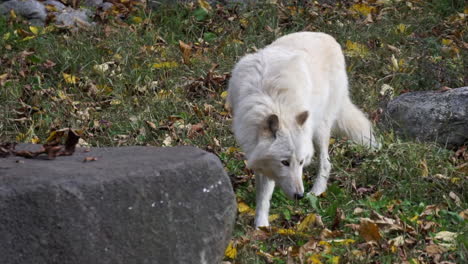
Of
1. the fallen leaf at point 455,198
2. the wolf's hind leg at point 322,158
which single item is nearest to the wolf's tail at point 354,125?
the wolf's hind leg at point 322,158

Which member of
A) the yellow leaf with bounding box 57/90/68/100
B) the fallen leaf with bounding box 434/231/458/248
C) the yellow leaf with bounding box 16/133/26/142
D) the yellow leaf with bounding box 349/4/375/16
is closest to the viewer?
the fallen leaf with bounding box 434/231/458/248

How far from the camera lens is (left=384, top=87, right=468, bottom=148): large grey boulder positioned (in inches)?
257

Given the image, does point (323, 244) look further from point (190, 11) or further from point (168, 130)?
point (190, 11)

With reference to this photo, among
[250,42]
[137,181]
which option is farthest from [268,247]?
[250,42]

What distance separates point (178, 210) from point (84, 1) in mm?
7742

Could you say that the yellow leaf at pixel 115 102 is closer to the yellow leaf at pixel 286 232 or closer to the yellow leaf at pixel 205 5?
the yellow leaf at pixel 205 5

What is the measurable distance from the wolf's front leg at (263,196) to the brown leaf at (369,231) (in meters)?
0.86

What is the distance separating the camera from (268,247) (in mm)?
4781

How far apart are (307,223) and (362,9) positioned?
564 centimetres

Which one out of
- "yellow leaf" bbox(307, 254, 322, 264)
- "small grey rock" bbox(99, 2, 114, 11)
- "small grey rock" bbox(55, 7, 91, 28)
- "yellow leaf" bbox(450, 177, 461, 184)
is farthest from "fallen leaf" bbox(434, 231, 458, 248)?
"small grey rock" bbox(99, 2, 114, 11)

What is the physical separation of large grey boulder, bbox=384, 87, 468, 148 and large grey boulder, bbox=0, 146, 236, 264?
3220mm

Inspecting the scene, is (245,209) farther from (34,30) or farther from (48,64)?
(34,30)

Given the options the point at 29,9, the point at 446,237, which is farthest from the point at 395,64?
the point at 29,9

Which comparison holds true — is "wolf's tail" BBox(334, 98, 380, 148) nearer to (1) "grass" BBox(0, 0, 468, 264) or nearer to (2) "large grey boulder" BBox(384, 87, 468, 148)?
(1) "grass" BBox(0, 0, 468, 264)
